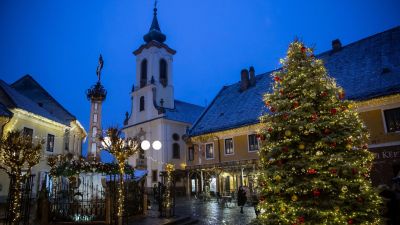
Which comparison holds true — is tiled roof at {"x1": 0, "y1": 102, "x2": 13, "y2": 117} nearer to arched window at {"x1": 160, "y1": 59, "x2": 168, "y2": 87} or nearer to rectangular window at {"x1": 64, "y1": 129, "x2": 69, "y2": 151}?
rectangular window at {"x1": 64, "y1": 129, "x2": 69, "y2": 151}

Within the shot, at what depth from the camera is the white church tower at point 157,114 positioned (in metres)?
40.8

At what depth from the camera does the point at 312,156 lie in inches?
342

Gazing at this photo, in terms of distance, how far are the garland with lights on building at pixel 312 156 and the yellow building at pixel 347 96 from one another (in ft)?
27.0

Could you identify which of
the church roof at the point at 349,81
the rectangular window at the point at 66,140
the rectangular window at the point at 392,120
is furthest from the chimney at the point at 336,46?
the rectangular window at the point at 66,140

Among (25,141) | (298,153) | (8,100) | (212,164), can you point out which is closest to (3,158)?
(25,141)

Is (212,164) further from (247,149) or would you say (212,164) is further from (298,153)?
(298,153)

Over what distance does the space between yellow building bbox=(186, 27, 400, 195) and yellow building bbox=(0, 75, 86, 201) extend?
41.5 feet

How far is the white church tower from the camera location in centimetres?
4078

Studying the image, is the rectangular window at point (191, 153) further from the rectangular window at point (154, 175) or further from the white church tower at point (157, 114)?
the rectangular window at point (154, 175)

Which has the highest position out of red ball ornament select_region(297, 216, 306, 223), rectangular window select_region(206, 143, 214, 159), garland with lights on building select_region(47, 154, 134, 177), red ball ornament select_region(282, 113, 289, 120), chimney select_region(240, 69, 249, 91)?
chimney select_region(240, 69, 249, 91)

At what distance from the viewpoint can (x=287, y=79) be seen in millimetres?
9797

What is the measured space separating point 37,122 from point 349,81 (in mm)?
25098

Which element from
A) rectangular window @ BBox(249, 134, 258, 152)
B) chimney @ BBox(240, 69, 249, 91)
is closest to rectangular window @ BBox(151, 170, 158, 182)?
chimney @ BBox(240, 69, 249, 91)

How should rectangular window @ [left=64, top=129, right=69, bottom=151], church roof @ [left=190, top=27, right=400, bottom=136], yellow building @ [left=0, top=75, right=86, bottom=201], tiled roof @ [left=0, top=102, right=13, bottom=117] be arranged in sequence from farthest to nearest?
1. rectangular window @ [left=64, top=129, right=69, bottom=151]
2. yellow building @ [left=0, top=75, right=86, bottom=201]
3. tiled roof @ [left=0, top=102, right=13, bottom=117]
4. church roof @ [left=190, top=27, right=400, bottom=136]
